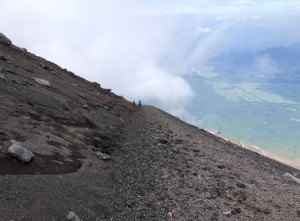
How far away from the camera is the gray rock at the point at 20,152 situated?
1967 cm

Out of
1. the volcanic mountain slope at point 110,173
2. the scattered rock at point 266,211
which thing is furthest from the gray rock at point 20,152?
the scattered rock at point 266,211

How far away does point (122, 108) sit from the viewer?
46031mm

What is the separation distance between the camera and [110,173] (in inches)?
926

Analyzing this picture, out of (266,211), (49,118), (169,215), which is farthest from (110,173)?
(266,211)

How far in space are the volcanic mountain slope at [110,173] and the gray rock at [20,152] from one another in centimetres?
26

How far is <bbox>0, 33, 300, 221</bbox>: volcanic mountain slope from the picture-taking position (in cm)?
1841

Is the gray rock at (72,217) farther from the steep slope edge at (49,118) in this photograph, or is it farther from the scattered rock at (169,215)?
the scattered rock at (169,215)

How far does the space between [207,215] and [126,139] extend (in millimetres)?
14107

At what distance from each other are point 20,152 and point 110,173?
18.6 ft

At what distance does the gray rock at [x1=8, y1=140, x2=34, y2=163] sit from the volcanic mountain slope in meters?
0.26

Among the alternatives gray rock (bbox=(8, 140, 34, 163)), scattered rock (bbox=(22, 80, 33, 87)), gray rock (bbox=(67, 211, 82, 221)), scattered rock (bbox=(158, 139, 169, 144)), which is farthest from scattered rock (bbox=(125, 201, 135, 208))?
scattered rock (bbox=(22, 80, 33, 87))

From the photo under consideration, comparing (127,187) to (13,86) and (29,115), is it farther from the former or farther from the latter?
(13,86)

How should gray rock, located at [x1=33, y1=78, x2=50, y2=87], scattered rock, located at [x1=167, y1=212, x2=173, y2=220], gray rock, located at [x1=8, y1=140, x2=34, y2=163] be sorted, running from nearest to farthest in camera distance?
scattered rock, located at [x1=167, y1=212, x2=173, y2=220]
gray rock, located at [x1=8, y1=140, x2=34, y2=163]
gray rock, located at [x1=33, y1=78, x2=50, y2=87]

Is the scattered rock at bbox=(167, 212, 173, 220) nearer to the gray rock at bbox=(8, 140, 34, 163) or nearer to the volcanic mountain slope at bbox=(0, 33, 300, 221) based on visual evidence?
the volcanic mountain slope at bbox=(0, 33, 300, 221)
